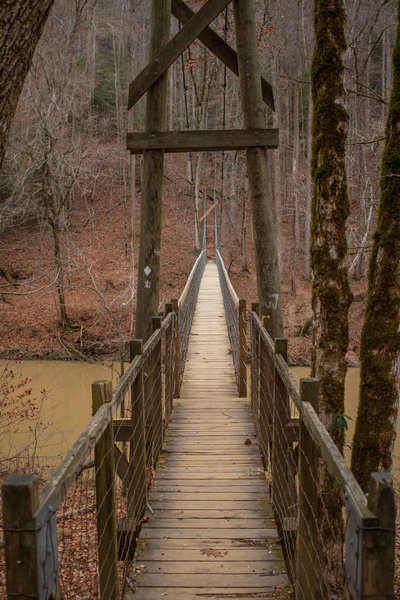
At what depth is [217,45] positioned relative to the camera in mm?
5863

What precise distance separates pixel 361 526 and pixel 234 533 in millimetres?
2004

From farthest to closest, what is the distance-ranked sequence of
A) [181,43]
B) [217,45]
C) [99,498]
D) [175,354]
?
[175,354]
[217,45]
[181,43]
[99,498]

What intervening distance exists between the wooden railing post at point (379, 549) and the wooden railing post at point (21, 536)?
2.65 ft

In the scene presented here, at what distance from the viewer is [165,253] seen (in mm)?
24328

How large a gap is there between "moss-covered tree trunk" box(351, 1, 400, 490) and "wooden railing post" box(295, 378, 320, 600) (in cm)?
145

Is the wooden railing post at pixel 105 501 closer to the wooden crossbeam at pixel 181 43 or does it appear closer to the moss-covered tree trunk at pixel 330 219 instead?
the moss-covered tree trunk at pixel 330 219

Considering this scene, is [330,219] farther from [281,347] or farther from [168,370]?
[168,370]

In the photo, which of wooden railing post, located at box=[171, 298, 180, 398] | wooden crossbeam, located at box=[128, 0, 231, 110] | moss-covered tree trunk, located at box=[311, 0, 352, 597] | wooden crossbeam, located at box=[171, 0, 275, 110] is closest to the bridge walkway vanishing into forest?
wooden railing post, located at box=[171, 298, 180, 398]

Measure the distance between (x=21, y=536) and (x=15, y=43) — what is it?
218cm

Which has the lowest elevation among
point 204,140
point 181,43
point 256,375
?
point 256,375

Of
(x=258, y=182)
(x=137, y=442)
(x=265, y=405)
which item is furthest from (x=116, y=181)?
(x=137, y=442)

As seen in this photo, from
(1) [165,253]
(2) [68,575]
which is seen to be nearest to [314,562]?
(2) [68,575]

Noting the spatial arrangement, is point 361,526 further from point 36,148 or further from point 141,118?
point 141,118

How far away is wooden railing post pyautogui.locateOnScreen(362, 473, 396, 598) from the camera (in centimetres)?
119
